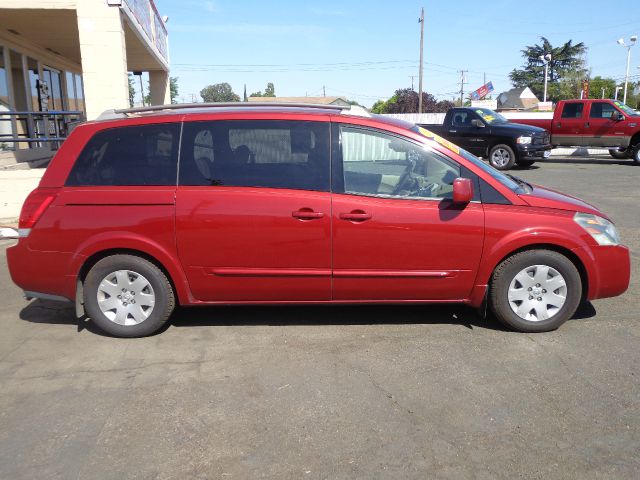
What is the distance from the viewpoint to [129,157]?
445 cm

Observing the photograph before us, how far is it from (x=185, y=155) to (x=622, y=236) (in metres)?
6.29

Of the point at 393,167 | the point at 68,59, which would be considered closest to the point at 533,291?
the point at 393,167

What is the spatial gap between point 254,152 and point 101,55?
22.9 feet

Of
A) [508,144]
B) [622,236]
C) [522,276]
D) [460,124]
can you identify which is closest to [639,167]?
[508,144]

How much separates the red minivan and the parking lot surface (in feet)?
1.09

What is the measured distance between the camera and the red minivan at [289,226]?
14.1 ft

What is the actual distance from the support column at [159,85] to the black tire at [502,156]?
11549 mm

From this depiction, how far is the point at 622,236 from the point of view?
25.5 ft

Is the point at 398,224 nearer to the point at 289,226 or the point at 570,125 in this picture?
the point at 289,226

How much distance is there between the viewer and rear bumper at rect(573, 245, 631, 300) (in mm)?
4418

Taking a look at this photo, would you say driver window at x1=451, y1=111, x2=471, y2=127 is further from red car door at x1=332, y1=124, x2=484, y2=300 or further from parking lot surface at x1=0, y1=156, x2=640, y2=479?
red car door at x1=332, y1=124, x2=484, y2=300

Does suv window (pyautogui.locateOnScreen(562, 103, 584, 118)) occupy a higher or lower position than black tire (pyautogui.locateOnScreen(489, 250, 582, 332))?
higher

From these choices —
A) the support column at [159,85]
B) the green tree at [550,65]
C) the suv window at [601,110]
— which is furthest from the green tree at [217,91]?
the suv window at [601,110]

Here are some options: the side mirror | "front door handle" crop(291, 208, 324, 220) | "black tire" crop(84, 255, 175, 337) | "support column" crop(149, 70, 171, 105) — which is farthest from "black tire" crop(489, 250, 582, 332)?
"support column" crop(149, 70, 171, 105)
